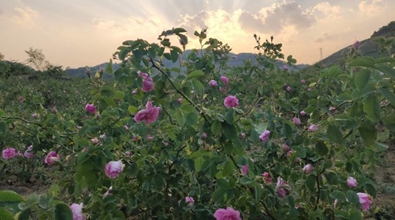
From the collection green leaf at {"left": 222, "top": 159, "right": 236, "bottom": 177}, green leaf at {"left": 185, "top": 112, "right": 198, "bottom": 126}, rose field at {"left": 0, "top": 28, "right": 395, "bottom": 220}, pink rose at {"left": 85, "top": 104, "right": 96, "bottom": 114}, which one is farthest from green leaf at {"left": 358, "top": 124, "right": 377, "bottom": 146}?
pink rose at {"left": 85, "top": 104, "right": 96, "bottom": 114}

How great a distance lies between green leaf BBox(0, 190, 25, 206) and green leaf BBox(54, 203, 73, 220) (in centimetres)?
9

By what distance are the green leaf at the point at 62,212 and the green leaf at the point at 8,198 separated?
89 millimetres

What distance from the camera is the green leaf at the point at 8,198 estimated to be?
709 mm

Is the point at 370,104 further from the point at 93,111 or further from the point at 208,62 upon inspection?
the point at 208,62

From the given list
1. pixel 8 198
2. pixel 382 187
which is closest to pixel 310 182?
pixel 8 198

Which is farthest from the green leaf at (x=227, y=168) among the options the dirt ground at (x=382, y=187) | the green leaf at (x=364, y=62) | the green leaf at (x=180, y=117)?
the dirt ground at (x=382, y=187)

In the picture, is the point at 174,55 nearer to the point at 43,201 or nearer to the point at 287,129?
the point at 287,129

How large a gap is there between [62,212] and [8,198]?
127 mm

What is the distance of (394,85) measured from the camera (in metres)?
1.11

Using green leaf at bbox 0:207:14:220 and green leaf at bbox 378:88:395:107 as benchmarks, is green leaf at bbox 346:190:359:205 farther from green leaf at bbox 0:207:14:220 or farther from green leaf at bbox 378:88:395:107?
green leaf at bbox 0:207:14:220

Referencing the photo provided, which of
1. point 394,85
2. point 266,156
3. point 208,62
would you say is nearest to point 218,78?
point 208,62

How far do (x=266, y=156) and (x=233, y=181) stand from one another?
2.26 ft

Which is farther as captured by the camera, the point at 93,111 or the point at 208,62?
the point at 208,62

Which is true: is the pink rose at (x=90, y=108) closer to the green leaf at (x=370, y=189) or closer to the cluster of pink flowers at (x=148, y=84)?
the cluster of pink flowers at (x=148, y=84)
